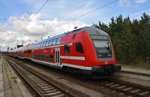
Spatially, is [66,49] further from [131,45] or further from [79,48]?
[131,45]

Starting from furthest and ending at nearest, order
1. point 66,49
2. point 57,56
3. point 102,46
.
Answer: point 57,56 → point 66,49 → point 102,46

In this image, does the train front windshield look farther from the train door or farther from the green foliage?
the green foliage

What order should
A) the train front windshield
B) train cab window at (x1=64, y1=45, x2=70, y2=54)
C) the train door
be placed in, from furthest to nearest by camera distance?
1. the train door
2. train cab window at (x1=64, y1=45, x2=70, y2=54)
3. the train front windshield

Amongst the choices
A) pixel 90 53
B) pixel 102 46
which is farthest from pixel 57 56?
pixel 90 53

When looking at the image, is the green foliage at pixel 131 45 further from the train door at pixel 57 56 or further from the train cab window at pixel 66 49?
the train cab window at pixel 66 49

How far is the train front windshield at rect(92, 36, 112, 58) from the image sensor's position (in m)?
15.1

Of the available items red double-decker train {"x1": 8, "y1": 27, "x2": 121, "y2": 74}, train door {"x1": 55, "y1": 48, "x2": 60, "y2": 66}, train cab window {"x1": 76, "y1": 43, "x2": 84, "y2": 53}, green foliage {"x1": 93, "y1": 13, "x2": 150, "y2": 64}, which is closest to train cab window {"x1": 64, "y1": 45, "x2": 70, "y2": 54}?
red double-decker train {"x1": 8, "y1": 27, "x2": 121, "y2": 74}

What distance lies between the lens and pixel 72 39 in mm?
17203

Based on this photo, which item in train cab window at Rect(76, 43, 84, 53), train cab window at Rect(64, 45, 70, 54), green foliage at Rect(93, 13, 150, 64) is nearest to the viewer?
train cab window at Rect(76, 43, 84, 53)

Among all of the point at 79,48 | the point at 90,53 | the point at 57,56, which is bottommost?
the point at 57,56

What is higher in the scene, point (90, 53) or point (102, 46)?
point (102, 46)

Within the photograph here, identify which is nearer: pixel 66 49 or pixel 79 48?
pixel 79 48

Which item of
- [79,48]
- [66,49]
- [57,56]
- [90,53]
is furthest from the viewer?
[57,56]

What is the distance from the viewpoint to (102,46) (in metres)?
15.5
